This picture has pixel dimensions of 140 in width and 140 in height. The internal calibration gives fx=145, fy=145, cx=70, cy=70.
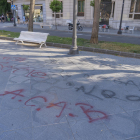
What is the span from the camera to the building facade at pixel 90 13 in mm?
21109

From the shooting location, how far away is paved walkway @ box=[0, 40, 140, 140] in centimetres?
256

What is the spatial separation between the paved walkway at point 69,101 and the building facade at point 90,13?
18.2 meters

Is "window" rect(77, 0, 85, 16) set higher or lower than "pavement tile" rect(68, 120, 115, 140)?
higher

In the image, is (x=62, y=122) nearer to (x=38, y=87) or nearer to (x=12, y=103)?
(x=12, y=103)

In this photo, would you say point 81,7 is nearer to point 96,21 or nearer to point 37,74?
point 96,21

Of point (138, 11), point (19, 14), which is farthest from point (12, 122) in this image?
point (19, 14)

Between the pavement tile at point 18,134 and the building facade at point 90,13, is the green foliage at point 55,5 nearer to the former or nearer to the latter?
the building facade at point 90,13

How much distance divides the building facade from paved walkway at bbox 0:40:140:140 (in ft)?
59.9

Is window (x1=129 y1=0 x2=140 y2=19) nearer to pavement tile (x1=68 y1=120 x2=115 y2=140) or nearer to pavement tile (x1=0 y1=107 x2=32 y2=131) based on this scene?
pavement tile (x1=68 y1=120 x2=115 y2=140)

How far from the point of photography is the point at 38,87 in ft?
13.3

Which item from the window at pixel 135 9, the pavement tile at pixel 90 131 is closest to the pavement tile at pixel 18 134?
the pavement tile at pixel 90 131

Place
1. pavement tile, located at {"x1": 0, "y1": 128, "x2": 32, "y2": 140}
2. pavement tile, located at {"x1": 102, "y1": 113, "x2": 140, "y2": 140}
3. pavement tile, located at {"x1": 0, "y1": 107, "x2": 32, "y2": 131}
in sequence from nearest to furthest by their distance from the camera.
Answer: pavement tile, located at {"x1": 0, "y1": 128, "x2": 32, "y2": 140}
pavement tile, located at {"x1": 102, "y1": 113, "x2": 140, "y2": 140}
pavement tile, located at {"x1": 0, "y1": 107, "x2": 32, "y2": 131}

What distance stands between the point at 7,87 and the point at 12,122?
1519 millimetres

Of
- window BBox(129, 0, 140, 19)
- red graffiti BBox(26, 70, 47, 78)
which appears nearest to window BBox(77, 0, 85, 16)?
window BBox(129, 0, 140, 19)
